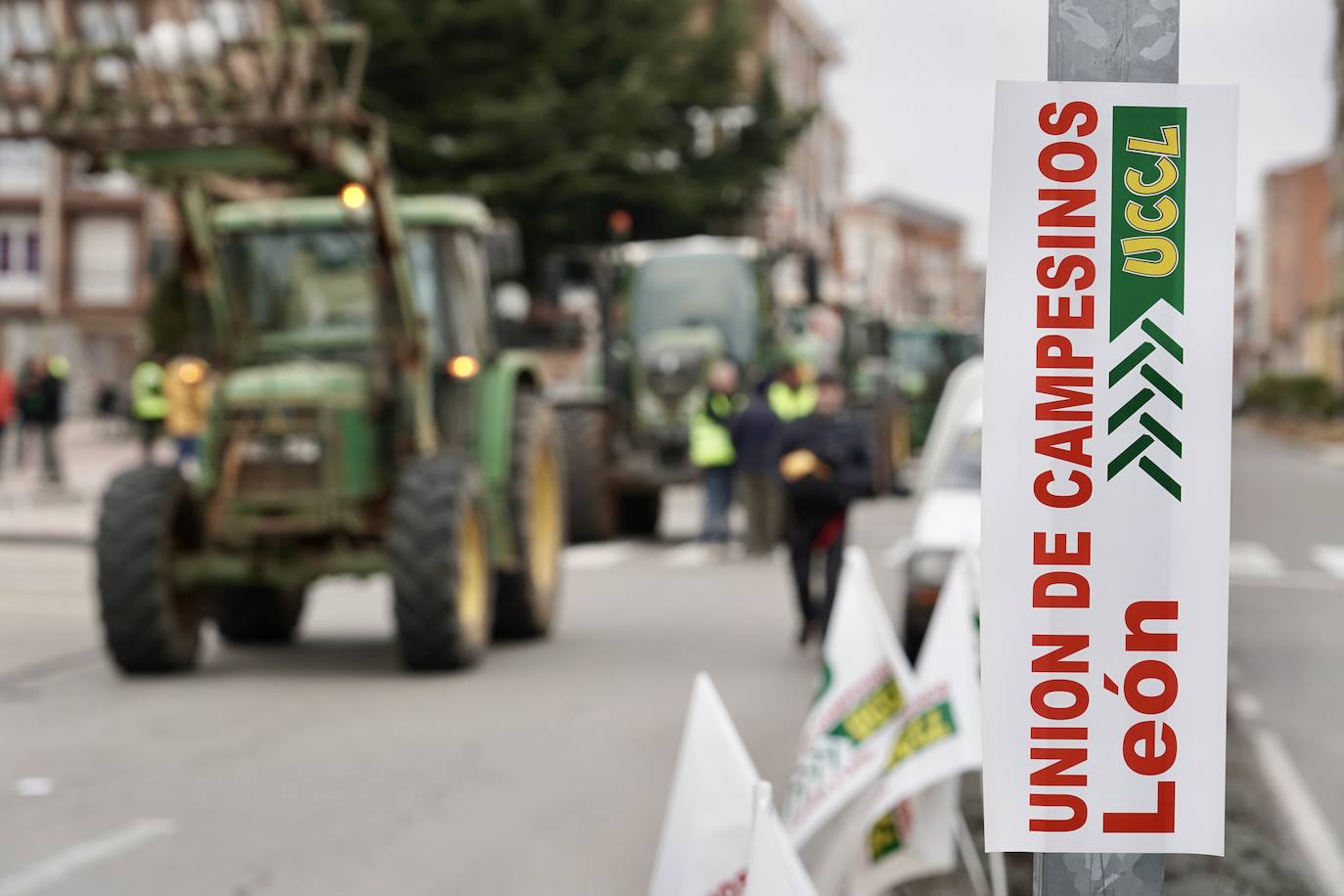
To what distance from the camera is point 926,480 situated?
11.3m

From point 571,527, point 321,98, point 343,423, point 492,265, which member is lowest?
point 571,527

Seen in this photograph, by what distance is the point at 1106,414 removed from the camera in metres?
2.76

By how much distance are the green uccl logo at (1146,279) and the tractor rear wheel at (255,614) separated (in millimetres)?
10391

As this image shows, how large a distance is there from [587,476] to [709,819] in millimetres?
16640

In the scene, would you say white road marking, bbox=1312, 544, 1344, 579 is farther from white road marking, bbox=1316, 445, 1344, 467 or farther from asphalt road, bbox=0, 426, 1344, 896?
white road marking, bbox=1316, 445, 1344, 467

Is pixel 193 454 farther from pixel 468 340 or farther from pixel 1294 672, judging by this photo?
pixel 1294 672

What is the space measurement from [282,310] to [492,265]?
129 centimetres

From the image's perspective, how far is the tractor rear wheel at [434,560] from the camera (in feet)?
34.7

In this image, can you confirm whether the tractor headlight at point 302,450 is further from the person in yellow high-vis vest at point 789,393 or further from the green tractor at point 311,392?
the person in yellow high-vis vest at point 789,393

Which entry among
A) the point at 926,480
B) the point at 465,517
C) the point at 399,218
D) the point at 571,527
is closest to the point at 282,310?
the point at 399,218

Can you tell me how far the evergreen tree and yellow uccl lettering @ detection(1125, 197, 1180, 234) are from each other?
3452cm

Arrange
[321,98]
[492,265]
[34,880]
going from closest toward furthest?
[34,880], [321,98], [492,265]

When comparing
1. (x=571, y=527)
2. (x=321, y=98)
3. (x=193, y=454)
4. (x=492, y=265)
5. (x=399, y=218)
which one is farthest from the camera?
(x=193, y=454)

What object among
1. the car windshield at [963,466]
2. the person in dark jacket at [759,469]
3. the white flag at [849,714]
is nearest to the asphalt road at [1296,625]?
the car windshield at [963,466]
